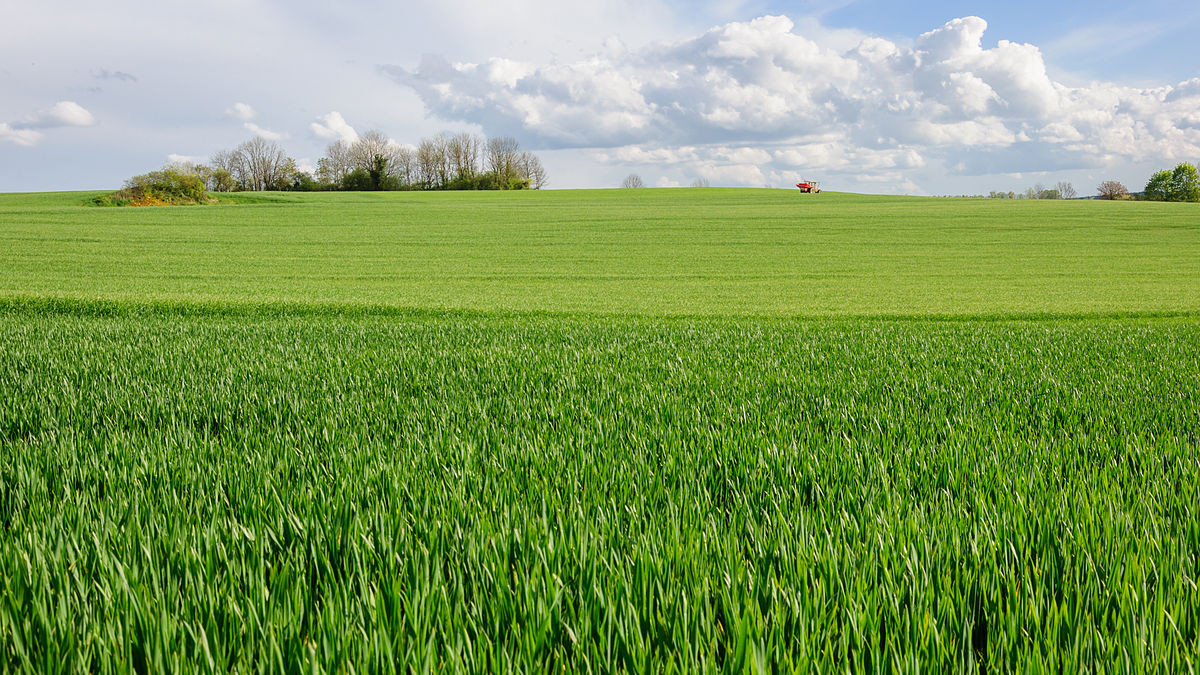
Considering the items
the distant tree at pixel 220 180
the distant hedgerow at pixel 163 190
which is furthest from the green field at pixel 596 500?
the distant tree at pixel 220 180

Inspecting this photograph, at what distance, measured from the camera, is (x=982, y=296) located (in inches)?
773

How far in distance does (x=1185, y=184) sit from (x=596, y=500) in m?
110

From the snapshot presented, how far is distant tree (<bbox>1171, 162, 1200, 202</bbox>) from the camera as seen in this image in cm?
8338

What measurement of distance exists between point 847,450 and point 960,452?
0.60 metres

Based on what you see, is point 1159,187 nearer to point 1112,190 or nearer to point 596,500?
point 1112,190

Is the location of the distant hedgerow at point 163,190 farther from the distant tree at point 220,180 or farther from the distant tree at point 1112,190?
the distant tree at point 1112,190

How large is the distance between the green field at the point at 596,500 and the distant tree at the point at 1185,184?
9757 centimetres

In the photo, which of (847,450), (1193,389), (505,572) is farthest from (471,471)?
(1193,389)

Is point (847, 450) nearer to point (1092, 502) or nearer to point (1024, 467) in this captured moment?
point (1024, 467)

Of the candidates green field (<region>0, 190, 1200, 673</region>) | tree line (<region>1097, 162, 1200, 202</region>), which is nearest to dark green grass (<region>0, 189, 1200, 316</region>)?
green field (<region>0, 190, 1200, 673</region>)

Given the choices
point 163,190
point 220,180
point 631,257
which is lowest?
point 631,257

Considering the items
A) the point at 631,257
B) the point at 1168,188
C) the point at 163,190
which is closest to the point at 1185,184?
the point at 1168,188

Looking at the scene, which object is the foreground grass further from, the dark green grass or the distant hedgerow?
the distant hedgerow

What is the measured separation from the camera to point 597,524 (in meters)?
2.51
